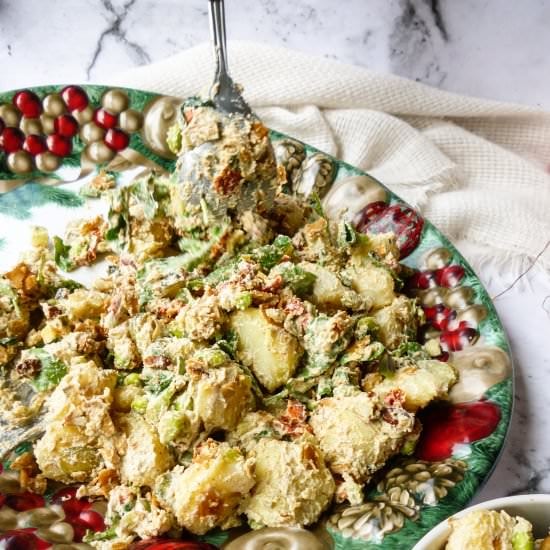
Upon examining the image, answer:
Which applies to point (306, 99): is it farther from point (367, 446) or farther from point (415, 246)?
point (367, 446)

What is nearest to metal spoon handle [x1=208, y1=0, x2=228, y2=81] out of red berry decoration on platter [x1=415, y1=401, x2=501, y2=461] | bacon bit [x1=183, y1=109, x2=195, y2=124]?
bacon bit [x1=183, y1=109, x2=195, y2=124]

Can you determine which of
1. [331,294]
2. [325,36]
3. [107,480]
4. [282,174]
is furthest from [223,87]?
[325,36]

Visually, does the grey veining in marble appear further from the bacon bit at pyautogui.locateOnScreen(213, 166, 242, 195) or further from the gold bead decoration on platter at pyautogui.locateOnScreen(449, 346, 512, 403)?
the gold bead decoration on platter at pyautogui.locateOnScreen(449, 346, 512, 403)

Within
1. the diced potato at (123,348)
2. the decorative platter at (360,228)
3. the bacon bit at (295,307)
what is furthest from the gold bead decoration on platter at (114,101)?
the bacon bit at (295,307)

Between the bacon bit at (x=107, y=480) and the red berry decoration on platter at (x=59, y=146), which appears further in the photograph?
the red berry decoration on platter at (x=59, y=146)

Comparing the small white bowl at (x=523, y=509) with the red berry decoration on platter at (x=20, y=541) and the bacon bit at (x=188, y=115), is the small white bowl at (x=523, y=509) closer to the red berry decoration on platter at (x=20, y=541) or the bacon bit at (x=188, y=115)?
the red berry decoration on platter at (x=20, y=541)

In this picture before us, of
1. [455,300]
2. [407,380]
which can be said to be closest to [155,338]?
[407,380]

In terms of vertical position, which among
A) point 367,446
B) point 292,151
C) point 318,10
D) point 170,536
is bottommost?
point 170,536
